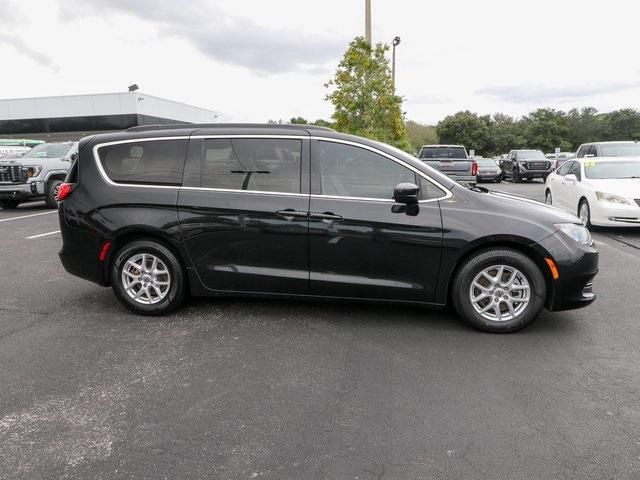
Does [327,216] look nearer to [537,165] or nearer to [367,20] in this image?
[367,20]

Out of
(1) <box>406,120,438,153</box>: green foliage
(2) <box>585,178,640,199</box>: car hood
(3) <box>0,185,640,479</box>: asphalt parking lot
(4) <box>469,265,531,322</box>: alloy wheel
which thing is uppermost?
(1) <box>406,120,438,153</box>: green foliage

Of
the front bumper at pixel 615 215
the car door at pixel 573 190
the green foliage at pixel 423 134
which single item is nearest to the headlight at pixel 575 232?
the front bumper at pixel 615 215

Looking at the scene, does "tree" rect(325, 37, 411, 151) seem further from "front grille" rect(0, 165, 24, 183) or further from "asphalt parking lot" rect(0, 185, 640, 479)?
"asphalt parking lot" rect(0, 185, 640, 479)

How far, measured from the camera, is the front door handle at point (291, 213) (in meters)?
4.45

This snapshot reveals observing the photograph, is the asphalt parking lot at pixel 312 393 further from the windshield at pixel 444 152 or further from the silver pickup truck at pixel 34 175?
the windshield at pixel 444 152

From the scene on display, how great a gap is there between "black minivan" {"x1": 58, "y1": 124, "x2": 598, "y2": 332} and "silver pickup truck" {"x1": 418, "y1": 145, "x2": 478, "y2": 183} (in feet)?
36.3

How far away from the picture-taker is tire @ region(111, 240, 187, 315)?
15.7 feet

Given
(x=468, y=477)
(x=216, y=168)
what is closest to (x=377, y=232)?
(x=216, y=168)

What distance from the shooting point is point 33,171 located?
13.5 m

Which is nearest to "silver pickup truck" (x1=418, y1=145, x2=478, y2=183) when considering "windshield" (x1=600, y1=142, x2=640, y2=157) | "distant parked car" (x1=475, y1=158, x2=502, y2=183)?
"windshield" (x1=600, y1=142, x2=640, y2=157)

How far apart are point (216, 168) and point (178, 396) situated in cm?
219

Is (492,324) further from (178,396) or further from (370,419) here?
(178,396)

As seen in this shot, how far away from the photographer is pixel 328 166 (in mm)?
4539

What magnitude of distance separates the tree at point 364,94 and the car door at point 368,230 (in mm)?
13160
